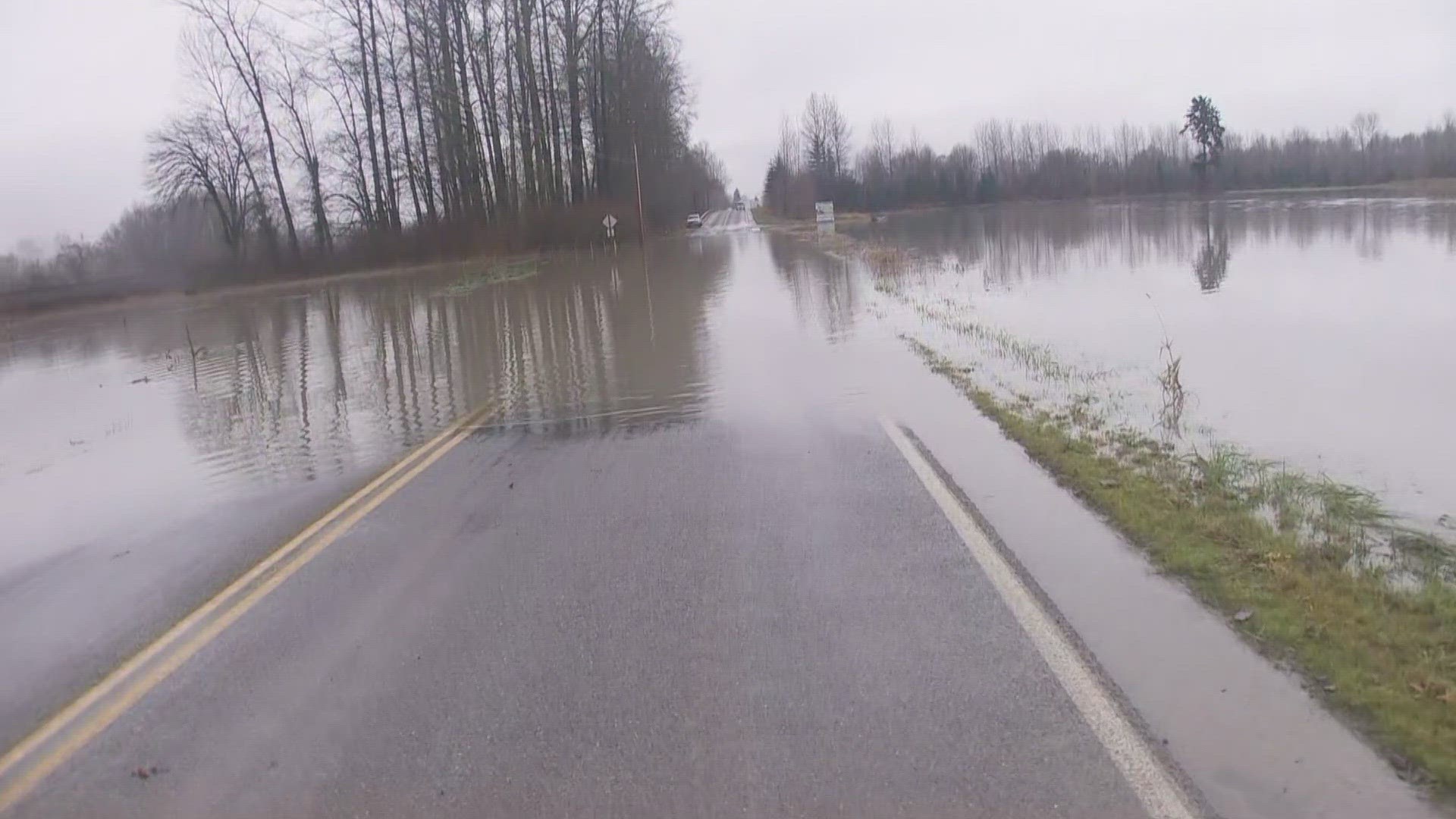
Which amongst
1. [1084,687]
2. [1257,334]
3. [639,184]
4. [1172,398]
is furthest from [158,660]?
[639,184]

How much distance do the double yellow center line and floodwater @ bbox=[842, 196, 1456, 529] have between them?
6787mm

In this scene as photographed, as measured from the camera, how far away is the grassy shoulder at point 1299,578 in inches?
163

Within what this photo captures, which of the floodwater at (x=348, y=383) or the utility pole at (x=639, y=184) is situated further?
the utility pole at (x=639, y=184)

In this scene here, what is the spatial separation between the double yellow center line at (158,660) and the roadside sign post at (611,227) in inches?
1752

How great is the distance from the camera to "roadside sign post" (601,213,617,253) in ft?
172

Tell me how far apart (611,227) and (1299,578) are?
49.3 m

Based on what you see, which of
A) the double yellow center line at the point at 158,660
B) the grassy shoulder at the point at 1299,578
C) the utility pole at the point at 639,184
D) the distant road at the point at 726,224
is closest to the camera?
the grassy shoulder at the point at 1299,578

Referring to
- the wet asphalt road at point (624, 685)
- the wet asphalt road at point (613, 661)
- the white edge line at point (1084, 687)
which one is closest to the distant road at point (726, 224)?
the wet asphalt road at point (613, 661)

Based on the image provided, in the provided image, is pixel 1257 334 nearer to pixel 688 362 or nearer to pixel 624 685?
pixel 688 362

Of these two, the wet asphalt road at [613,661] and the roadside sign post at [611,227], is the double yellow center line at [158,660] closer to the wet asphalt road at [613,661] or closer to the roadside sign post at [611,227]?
the wet asphalt road at [613,661]

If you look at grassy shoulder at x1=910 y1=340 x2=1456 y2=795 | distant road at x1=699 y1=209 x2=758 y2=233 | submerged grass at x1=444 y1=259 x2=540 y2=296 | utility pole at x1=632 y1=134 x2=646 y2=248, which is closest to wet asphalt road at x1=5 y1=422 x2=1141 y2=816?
grassy shoulder at x1=910 y1=340 x2=1456 y2=795

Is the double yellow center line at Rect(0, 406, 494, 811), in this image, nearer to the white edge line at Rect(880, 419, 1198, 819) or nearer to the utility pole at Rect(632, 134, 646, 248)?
the white edge line at Rect(880, 419, 1198, 819)

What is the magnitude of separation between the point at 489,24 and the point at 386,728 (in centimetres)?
5091

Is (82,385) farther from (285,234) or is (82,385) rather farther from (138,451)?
(285,234)
